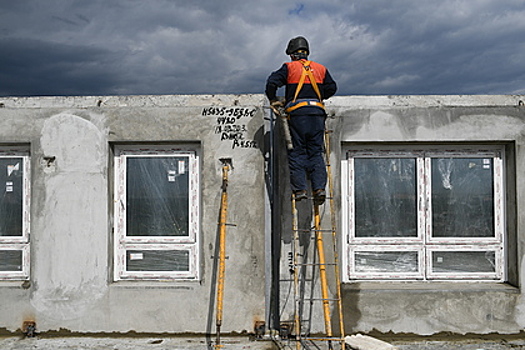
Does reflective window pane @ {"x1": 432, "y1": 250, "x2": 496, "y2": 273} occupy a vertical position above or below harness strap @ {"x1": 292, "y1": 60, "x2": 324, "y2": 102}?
below

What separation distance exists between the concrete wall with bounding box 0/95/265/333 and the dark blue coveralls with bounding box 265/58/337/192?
70 centimetres

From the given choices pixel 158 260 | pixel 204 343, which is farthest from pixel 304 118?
pixel 204 343

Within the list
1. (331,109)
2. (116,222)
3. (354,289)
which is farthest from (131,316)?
(331,109)

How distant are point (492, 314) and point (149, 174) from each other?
4.77 m

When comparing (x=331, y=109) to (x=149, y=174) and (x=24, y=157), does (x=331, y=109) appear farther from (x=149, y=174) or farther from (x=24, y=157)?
(x=24, y=157)

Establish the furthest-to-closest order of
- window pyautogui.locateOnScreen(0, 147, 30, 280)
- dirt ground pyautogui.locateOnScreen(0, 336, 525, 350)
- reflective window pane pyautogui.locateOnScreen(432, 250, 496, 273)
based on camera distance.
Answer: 1. window pyautogui.locateOnScreen(0, 147, 30, 280)
2. reflective window pane pyautogui.locateOnScreen(432, 250, 496, 273)
3. dirt ground pyautogui.locateOnScreen(0, 336, 525, 350)

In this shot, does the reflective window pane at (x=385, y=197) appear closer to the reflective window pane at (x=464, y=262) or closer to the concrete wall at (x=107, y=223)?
the reflective window pane at (x=464, y=262)

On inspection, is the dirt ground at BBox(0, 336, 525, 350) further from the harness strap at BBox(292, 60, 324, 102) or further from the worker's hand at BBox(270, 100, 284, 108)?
the harness strap at BBox(292, 60, 324, 102)

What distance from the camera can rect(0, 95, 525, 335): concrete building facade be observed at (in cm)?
610

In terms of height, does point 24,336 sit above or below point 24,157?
below

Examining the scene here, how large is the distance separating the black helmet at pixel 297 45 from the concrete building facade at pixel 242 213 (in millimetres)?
863

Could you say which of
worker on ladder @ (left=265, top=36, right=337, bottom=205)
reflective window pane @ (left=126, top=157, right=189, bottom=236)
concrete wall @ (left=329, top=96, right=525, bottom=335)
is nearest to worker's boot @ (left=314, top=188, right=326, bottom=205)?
worker on ladder @ (left=265, top=36, right=337, bottom=205)

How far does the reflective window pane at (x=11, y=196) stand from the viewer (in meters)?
6.52

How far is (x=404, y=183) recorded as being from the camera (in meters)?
6.44
